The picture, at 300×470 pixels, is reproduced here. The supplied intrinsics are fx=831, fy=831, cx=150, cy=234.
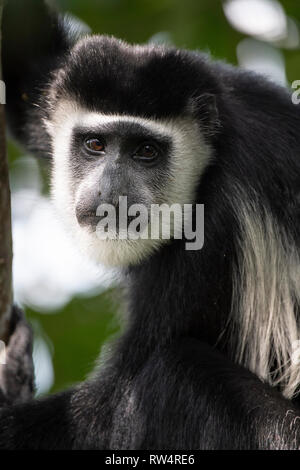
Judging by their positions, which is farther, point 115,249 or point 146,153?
point 146,153

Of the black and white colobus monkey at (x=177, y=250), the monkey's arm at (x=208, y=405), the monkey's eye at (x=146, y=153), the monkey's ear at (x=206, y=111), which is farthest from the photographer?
the monkey's eye at (x=146, y=153)

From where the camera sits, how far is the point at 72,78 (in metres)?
3.91

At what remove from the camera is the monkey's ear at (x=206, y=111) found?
3.67 metres

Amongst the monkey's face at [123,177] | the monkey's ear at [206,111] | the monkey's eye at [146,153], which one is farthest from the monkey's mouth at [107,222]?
the monkey's ear at [206,111]

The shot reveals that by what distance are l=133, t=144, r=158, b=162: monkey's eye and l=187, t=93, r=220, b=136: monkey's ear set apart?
24 cm

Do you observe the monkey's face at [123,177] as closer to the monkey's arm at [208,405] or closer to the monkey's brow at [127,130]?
the monkey's brow at [127,130]

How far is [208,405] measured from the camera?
134 inches

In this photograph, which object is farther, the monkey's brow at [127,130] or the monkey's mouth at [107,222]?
the monkey's brow at [127,130]

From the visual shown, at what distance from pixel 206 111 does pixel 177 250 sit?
629 mm

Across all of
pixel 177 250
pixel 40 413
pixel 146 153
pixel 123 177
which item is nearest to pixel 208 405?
pixel 177 250

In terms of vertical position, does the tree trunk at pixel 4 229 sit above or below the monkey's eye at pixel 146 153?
below

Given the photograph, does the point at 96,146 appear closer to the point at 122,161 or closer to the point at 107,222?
the point at 122,161

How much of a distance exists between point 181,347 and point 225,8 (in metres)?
2.08
